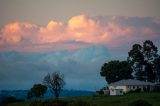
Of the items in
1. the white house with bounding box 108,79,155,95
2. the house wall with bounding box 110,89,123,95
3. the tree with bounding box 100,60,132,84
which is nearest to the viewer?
the white house with bounding box 108,79,155,95

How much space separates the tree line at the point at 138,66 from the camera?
114m

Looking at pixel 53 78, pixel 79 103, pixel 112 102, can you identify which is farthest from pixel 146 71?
pixel 79 103

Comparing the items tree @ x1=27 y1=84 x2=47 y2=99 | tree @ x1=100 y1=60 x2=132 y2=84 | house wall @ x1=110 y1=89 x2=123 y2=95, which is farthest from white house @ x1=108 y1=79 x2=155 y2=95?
tree @ x1=27 y1=84 x2=47 y2=99

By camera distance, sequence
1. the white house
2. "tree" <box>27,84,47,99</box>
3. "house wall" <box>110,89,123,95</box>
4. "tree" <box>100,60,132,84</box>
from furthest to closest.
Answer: "tree" <box>100,60,132,84</box> → "house wall" <box>110,89,123,95</box> → the white house → "tree" <box>27,84,47,99</box>

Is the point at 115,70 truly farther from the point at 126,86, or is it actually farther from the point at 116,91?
the point at 126,86

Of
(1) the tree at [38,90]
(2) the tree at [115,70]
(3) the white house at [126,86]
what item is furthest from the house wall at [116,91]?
(1) the tree at [38,90]

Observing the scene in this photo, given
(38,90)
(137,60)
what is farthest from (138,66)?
(38,90)

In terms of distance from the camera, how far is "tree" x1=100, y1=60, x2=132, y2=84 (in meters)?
113

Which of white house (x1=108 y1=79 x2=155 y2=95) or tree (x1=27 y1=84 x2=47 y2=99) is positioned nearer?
tree (x1=27 y1=84 x2=47 y2=99)

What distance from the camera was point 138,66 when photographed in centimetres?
11700

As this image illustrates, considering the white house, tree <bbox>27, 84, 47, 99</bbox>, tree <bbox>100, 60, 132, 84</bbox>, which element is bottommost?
tree <bbox>27, 84, 47, 99</bbox>

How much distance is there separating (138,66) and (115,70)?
7570 millimetres

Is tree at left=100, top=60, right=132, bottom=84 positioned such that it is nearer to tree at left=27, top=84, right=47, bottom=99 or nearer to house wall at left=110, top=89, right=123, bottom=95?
house wall at left=110, top=89, right=123, bottom=95

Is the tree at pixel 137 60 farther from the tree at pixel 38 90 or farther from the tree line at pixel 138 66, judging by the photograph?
the tree at pixel 38 90
